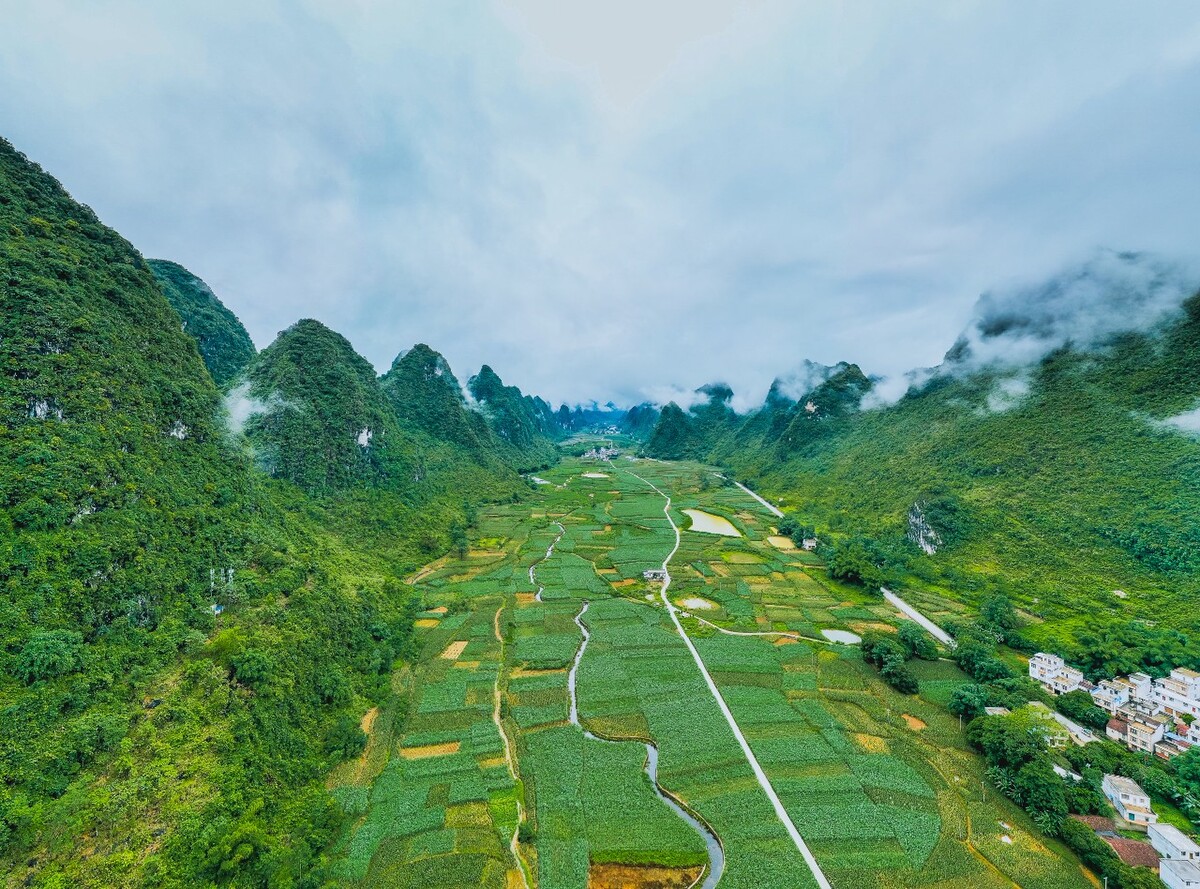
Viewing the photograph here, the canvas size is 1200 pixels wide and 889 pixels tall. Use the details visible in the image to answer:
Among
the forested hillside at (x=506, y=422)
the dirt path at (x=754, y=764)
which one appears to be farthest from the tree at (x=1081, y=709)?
the forested hillside at (x=506, y=422)

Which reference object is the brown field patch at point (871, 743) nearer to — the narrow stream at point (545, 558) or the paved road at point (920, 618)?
the paved road at point (920, 618)

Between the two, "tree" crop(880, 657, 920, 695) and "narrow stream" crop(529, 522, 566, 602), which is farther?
"narrow stream" crop(529, 522, 566, 602)

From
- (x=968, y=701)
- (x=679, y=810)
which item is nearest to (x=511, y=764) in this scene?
(x=679, y=810)

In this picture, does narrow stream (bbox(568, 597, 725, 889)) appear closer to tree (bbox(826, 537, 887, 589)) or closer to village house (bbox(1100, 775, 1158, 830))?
village house (bbox(1100, 775, 1158, 830))

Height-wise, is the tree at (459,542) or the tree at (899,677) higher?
the tree at (459,542)

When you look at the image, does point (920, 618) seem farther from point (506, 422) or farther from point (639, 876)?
point (506, 422)

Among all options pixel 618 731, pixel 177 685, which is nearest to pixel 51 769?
pixel 177 685

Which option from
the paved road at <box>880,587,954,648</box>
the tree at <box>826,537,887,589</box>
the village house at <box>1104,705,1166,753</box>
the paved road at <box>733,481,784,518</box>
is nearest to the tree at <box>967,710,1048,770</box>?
the village house at <box>1104,705,1166,753</box>
